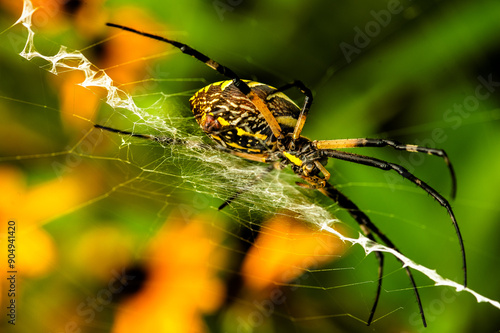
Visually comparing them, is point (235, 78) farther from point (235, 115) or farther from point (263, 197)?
point (263, 197)

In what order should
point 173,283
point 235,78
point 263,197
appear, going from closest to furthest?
point 235,78 → point 173,283 → point 263,197

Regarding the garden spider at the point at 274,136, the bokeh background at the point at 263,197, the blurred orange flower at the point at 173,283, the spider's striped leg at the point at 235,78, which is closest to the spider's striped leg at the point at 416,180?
the garden spider at the point at 274,136

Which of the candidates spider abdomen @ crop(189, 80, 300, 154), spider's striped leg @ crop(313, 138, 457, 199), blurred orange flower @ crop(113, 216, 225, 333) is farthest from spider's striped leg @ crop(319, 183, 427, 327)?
blurred orange flower @ crop(113, 216, 225, 333)

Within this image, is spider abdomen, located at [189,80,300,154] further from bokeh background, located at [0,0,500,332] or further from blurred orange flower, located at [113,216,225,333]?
blurred orange flower, located at [113,216,225,333]

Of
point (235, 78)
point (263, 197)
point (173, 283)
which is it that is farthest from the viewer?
point (263, 197)

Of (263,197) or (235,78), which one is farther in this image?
(263,197)

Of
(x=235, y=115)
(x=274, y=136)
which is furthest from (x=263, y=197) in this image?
(x=235, y=115)

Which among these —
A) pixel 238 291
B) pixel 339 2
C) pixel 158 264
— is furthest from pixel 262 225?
pixel 339 2
